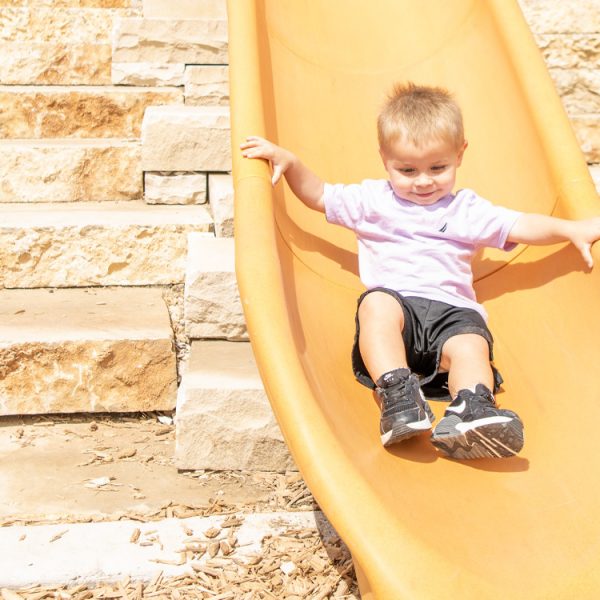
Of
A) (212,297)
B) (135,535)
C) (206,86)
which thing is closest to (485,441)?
(135,535)

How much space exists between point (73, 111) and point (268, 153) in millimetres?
1826

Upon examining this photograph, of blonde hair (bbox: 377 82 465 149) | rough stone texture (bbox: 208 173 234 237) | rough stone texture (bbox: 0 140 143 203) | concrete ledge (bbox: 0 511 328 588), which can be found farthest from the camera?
rough stone texture (bbox: 0 140 143 203)

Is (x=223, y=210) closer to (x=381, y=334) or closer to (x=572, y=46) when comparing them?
(x=381, y=334)

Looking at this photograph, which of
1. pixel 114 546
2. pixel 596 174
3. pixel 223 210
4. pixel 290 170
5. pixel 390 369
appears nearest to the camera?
pixel 390 369

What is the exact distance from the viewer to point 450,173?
237 cm

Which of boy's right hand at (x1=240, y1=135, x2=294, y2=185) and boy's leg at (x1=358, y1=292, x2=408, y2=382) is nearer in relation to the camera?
boy's leg at (x1=358, y1=292, x2=408, y2=382)

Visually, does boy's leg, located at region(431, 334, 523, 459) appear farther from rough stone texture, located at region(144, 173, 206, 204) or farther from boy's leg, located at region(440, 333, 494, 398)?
rough stone texture, located at region(144, 173, 206, 204)

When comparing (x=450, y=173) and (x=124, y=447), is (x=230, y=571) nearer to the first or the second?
(x=124, y=447)

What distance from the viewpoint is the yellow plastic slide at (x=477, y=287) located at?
5.27ft

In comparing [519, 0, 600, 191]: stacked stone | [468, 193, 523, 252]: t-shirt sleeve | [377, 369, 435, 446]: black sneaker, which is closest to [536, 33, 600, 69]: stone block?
[519, 0, 600, 191]: stacked stone

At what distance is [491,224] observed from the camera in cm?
Answer: 240

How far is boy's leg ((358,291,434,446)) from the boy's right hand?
15.8 inches

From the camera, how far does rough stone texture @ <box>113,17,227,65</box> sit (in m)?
4.02

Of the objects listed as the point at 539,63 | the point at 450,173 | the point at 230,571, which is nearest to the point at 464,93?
the point at 539,63
